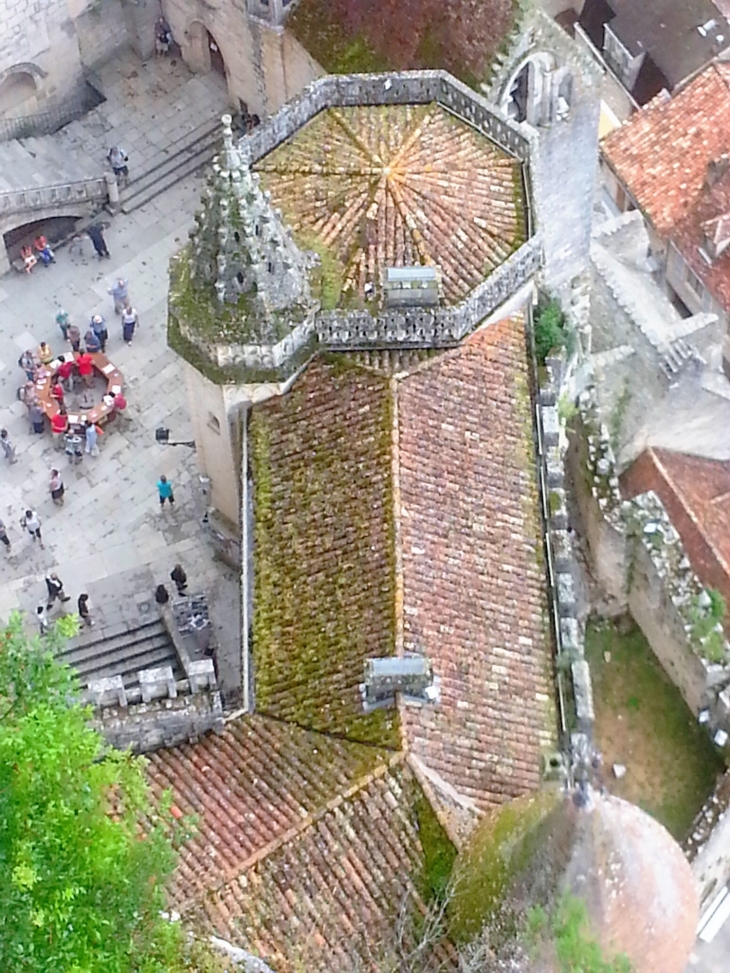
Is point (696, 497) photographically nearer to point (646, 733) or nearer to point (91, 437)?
point (646, 733)

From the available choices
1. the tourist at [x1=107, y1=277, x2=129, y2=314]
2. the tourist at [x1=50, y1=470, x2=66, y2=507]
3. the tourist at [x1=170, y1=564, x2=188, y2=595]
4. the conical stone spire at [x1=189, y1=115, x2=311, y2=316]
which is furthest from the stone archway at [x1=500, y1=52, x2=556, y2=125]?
the tourist at [x1=50, y1=470, x2=66, y2=507]

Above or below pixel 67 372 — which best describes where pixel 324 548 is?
above

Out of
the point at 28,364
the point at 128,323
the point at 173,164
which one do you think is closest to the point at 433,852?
Answer: the point at 128,323

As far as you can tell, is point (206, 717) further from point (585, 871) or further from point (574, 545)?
point (574, 545)

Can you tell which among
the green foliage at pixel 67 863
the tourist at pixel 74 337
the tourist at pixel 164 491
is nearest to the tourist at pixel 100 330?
the tourist at pixel 74 337

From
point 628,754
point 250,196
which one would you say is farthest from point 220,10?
point 628,754

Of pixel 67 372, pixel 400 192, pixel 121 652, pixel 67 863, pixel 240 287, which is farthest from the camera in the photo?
pixel 67 372
